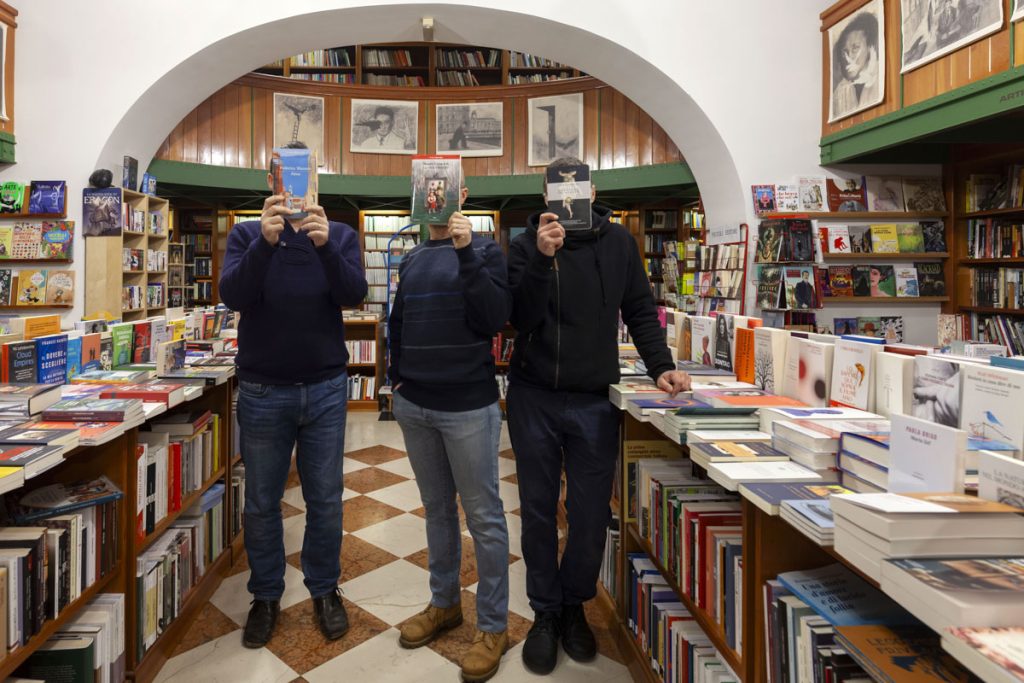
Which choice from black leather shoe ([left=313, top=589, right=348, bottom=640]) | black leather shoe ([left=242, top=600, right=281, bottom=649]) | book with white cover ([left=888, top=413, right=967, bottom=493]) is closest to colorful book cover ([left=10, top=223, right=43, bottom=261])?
black leather shoe ([left=242, top=600, right=281, bottom=649])

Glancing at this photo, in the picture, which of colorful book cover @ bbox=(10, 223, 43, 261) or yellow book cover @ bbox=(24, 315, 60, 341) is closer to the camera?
yellow book cover @ bbox=(24, 315, 60, 341)

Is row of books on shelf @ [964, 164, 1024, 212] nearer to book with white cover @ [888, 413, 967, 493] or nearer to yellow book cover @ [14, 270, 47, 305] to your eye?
book with white cover @ [888, 413, 967, 493]

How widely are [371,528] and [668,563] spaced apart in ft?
6.24

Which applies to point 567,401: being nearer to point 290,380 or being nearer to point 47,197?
point 290,380

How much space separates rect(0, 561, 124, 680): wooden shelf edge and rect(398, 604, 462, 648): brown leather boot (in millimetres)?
925

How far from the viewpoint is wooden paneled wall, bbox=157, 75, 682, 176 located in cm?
719

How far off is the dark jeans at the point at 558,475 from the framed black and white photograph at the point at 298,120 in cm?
646

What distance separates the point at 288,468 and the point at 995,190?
17.4 ft

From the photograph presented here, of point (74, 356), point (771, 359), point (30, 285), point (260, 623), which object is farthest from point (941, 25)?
point (30, 285)

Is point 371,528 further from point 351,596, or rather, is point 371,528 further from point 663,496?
point 663,496

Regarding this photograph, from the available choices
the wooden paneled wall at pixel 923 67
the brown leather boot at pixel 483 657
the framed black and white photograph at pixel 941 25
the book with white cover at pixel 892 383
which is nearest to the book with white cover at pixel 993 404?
the book with white cover at pixel 892 383

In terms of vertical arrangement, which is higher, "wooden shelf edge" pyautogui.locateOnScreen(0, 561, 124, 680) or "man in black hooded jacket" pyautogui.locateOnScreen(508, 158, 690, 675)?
"man in black hooded jacket" pyautogui.locateOnScreen(508, 158, 690, 675)

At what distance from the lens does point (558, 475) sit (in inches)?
82.0

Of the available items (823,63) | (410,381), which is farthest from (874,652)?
(823,63)
